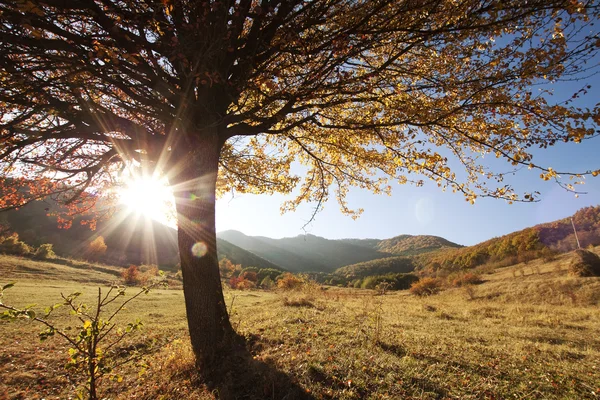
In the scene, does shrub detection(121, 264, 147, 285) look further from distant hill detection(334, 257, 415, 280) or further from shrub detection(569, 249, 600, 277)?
distant hill detection(334, 257, 415, 280)

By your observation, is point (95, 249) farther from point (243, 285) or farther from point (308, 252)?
point (308, 252)

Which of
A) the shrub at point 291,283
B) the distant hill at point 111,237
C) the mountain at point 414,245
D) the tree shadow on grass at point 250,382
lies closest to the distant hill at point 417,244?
the mountain at point 414,245

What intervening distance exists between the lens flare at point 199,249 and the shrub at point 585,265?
2303 centimetres

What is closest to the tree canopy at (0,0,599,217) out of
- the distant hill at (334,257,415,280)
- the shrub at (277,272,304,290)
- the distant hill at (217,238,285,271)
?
the shrub at (277,272,304,290)

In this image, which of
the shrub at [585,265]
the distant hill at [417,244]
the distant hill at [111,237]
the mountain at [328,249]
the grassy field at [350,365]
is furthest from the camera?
the mountain at [328,249]

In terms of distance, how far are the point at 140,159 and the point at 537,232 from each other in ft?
188

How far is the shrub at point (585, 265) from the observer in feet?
57.9

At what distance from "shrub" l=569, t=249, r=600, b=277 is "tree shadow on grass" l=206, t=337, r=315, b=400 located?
2250cm

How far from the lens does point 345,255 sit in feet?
486

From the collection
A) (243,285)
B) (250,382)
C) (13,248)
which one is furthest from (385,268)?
(250,382)

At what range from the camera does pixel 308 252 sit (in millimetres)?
155125

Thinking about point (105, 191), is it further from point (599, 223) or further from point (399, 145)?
point (599, 223)

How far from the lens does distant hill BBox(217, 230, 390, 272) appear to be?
130125mm

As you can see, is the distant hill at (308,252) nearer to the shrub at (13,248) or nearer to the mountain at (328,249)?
the mountain at (328,249)
